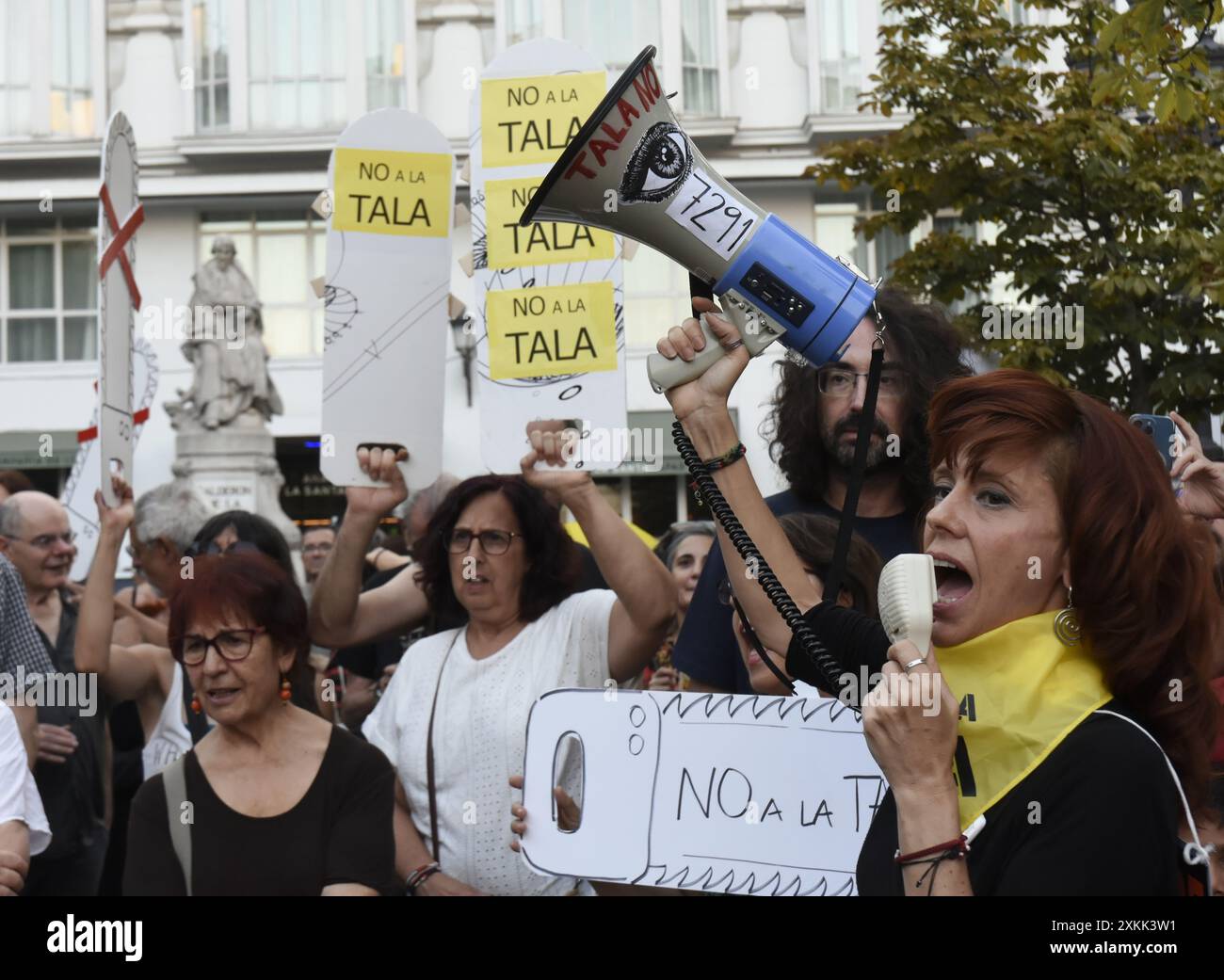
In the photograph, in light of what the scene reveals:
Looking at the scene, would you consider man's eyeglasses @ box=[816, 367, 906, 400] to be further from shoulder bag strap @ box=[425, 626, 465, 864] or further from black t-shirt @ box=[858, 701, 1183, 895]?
black t-shirt @ box=[858, 701, 1183, 895]

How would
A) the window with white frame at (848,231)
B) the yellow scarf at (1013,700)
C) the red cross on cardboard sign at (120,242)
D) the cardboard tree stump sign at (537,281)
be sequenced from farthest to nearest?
1. the window with white frame at (848,231)
2. the red cross on cardboard sign at (120,242)
3. the cardboard tree stump sign at (537,281)
4. the yellow scarf at (1013,700)

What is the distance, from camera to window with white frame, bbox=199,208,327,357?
849 inches

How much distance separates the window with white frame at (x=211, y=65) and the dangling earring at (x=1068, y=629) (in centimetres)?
2100

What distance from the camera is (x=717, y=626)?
11.0ft

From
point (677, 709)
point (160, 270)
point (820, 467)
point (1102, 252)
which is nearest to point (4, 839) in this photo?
point (677, 709)

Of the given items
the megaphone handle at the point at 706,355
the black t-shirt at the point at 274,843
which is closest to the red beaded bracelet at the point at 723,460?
the megaphone handle at the point at 706,355

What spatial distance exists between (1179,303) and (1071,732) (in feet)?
28.2

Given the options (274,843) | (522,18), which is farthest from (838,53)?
(274,843)

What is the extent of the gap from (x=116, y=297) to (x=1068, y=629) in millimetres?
4141

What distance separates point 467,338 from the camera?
64.5 ft

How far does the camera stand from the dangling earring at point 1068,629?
6.62 ft

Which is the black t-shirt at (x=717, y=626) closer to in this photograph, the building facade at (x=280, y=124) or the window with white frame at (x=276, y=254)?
the building facade at (x=280, y=124)

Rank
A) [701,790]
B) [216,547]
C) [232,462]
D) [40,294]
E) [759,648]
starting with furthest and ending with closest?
[40,294] → [232,462] → [216,547] → [701,790] → [759,648]

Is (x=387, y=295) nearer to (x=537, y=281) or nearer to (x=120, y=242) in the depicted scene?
(x=537, y=281)
